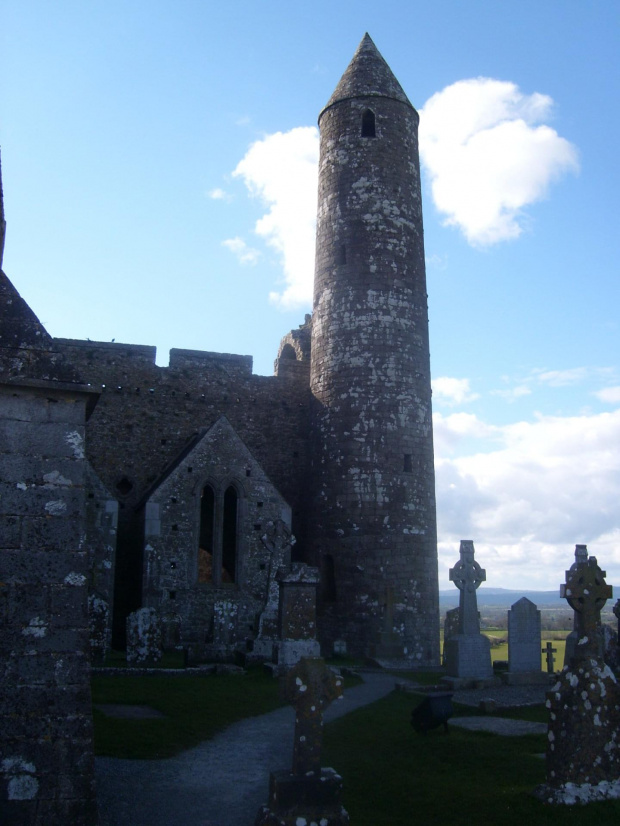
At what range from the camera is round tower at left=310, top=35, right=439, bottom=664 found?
1898 centimetres

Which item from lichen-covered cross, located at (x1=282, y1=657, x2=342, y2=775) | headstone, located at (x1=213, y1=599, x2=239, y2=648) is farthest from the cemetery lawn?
headstone, located at (x1=213, y1=599, x2=239, y2=648)

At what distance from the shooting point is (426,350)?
2103cm

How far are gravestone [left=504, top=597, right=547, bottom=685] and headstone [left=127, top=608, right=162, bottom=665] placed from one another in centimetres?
651

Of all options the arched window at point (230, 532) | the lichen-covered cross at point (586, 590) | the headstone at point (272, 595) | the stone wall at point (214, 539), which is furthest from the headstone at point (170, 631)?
the lichen-covered cross at point (586, 590)

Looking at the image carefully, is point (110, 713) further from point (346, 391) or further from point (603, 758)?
point (346, 391)

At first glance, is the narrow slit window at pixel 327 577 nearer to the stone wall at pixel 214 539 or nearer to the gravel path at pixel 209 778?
the stone wall at pixel 214 539

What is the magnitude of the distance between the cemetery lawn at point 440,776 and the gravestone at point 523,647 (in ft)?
11.4

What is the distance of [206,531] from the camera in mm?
22375

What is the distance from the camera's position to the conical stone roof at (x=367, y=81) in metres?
21.9

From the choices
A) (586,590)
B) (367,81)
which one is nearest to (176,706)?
(586,590)

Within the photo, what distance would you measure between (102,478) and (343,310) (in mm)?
7952

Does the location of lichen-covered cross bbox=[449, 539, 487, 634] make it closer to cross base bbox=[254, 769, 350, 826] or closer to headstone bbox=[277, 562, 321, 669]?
headstone bbox=[277, 562, 321, 669]

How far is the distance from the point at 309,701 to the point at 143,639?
962 centimetres

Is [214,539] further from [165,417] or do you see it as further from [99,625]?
[99,625]
